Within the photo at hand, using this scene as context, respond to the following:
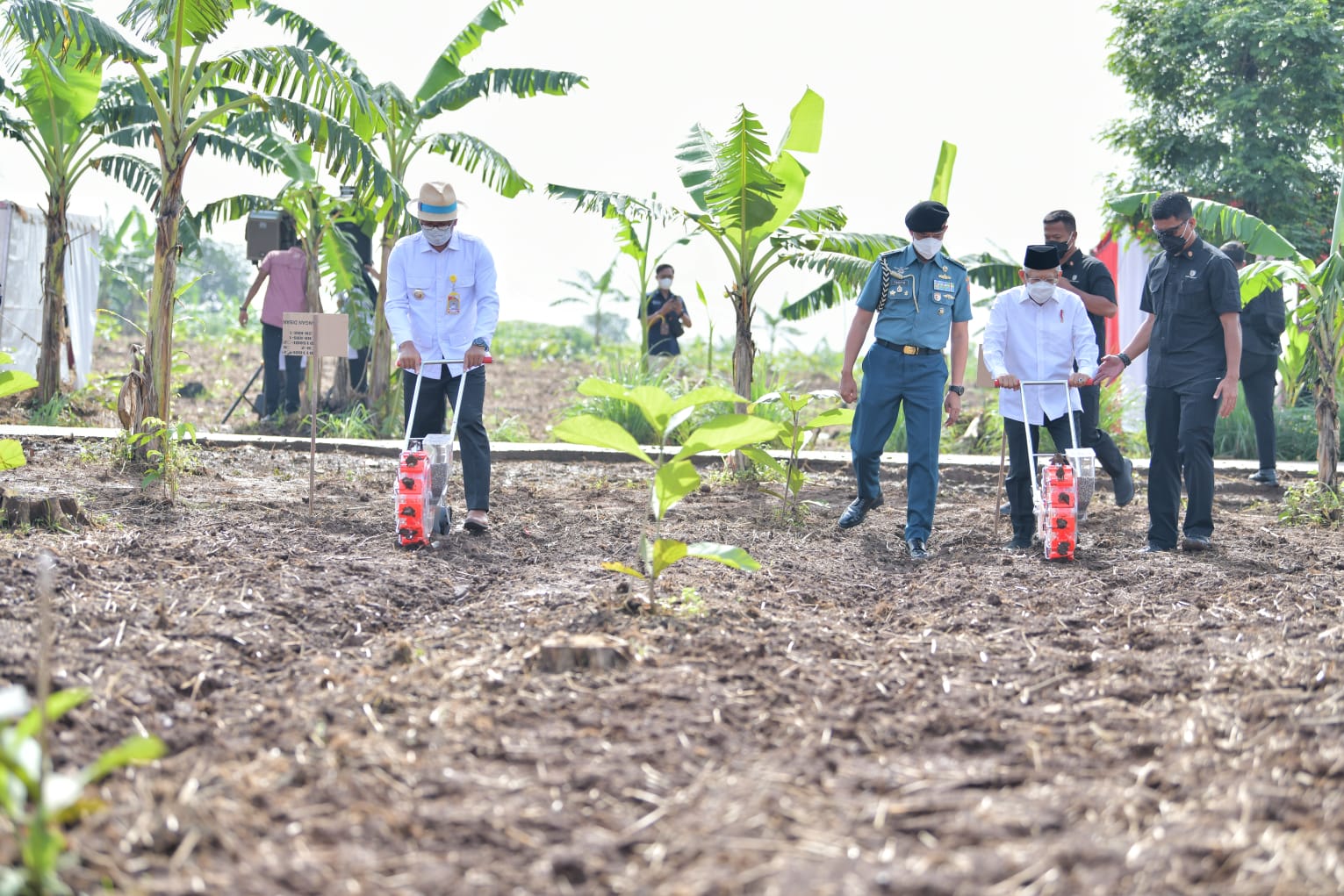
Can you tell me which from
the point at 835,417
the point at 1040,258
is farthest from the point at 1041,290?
the point at 835,417

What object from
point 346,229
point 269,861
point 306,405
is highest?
point 346,229

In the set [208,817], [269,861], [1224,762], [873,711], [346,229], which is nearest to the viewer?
[269,861]

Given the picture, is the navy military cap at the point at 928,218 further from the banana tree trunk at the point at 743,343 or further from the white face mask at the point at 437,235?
the banana tree trunk at the point at 743,343

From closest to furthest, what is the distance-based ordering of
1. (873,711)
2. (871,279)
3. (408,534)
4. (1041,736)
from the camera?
1. (1041,736)
2. (873,711)
3. (408,534)
4. (871,279)

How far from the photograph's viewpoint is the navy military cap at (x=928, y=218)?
20.2 ft

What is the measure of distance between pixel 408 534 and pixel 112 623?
183cm

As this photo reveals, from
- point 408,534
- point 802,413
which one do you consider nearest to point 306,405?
point 802,413

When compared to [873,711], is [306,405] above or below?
above

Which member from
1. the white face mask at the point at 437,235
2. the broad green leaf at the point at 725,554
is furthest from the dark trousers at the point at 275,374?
the broad green leaf at the point at 725,554

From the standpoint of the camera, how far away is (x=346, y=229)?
12.4 metres

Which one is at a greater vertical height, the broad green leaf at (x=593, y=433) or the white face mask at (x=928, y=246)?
the white face mask at (x=928, y=246)

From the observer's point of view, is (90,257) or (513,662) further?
(90,257)

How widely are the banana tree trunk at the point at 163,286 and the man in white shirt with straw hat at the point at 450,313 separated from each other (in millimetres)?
2015

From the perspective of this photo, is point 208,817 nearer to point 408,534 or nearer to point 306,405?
point 408,534
